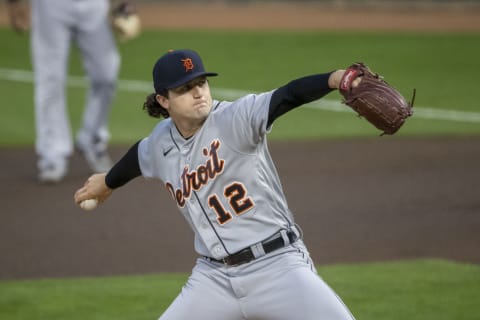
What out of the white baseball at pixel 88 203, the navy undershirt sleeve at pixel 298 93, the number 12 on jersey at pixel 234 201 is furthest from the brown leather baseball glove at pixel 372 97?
the white baseball at pixel 88 203

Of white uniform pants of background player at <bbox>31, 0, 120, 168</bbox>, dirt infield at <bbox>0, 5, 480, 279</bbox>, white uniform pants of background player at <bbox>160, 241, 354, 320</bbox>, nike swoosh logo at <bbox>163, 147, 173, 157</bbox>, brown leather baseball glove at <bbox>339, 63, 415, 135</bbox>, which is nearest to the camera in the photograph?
brown leather baseball glove at <bbox>339, 63, 415, 135</bbox>

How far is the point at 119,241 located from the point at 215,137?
3610mm

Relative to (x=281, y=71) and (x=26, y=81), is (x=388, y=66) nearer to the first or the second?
(x=281, y=71)

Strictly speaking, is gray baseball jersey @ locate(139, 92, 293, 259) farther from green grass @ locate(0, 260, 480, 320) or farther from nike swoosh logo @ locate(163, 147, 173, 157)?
green grass @ locate(0, 260, 480, 320)

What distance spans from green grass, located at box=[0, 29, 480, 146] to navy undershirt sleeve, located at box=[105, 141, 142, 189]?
656cm

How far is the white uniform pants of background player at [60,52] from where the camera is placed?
9.62 metres

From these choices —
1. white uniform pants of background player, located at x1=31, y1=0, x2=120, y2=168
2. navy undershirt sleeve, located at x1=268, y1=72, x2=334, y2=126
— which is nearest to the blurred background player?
white uniform pants of background player, located at x1=31, y1=0, x2=120, y2=168

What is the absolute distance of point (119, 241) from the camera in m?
8.38

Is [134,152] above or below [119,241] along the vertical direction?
above

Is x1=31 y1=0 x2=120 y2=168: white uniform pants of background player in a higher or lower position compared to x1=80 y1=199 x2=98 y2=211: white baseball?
higher

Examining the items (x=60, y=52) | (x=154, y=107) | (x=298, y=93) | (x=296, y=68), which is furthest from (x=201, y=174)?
(x=296, y=68)

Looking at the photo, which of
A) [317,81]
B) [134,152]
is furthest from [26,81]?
[317,81]

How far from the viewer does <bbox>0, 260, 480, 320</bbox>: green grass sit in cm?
657

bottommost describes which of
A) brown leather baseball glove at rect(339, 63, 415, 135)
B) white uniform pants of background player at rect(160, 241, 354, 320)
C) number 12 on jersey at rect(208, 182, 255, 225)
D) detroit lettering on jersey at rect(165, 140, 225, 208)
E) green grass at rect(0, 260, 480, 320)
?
green grass at rect(0, 260, 480, 320)
